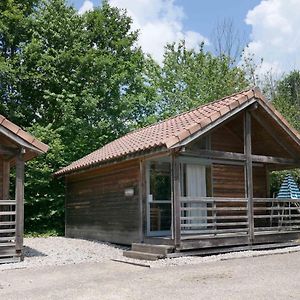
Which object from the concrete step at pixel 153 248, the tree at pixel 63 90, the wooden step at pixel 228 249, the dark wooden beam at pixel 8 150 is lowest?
the wooden step at pixel 228 249

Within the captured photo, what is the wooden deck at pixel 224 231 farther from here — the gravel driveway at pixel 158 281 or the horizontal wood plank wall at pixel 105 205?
the horizontal wood plank wall at pixel 105 205

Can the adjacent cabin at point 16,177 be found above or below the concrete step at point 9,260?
above

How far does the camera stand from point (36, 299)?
6871mm

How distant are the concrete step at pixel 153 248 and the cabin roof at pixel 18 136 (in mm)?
3579

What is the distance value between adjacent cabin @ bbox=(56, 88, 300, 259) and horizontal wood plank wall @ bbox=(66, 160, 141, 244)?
0.10ft

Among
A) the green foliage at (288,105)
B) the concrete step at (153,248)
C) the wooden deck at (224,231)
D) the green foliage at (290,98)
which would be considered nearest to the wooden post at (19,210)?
the concrete step at (153,248)

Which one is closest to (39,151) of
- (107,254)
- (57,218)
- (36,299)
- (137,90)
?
(107,254)

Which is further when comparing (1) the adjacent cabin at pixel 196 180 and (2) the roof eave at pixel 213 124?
(1) the adjacent cabin at pixel 196 180

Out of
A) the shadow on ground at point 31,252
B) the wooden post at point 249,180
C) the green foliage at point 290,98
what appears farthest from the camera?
the green foliage at point 290,98

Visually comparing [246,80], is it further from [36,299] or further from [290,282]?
[36,299]

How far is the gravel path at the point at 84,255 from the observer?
10.6 metres

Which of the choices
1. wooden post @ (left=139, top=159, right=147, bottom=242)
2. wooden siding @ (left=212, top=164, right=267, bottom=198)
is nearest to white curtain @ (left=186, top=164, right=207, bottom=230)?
wooden siding @ (left=212, top=164, right=267, bottom=198)

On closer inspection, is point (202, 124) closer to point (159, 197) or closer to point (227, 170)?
point (159, 197)

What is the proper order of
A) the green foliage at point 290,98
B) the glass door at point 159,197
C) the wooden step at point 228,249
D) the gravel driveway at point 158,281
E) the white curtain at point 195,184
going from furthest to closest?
the green foliage at point 290,98 → the glass door at point 159,197 → the white curtain at point 195,184 → the wooden step at point 228,249 → the gravel driveway at point 158,281
